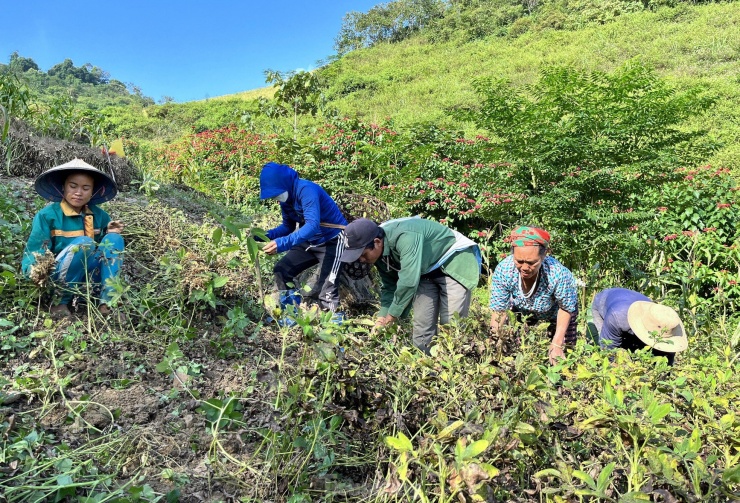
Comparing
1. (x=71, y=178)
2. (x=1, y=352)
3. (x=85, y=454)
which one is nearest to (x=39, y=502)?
(x=85, y=454)

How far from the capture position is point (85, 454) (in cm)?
167

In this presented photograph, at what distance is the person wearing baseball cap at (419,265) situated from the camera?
268 cm

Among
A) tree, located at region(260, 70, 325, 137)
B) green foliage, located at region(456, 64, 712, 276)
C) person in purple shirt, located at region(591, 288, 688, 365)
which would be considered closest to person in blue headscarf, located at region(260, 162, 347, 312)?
person in purple shirt, located at region(591, 288, 688, 365)

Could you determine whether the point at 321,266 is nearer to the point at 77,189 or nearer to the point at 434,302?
the point at 434,302

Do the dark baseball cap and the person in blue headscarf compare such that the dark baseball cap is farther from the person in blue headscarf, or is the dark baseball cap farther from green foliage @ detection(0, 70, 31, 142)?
green foliage @ detection(0, 70, 31, 142)

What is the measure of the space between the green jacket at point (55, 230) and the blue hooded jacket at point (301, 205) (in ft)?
3.61

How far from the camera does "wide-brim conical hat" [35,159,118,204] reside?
8.79ft

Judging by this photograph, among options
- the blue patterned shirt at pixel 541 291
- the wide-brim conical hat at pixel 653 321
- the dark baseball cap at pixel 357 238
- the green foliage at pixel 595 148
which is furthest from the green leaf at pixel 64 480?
the green foliage at pixel 595 148

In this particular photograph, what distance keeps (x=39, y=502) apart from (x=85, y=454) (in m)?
0.34

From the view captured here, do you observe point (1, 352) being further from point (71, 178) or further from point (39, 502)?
point (39, 502)

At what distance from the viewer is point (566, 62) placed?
21016 millimetres

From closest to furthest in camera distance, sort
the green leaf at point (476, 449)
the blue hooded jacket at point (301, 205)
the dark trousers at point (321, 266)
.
Result: the green leaf at point (476, 449), the blue hooded jacket at point (301, 205), the dark trousers at point (321, 266)

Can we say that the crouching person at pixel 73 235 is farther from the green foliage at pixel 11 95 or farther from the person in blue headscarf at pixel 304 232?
the green foliage at pixel 11 95

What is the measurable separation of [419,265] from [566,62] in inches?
861
